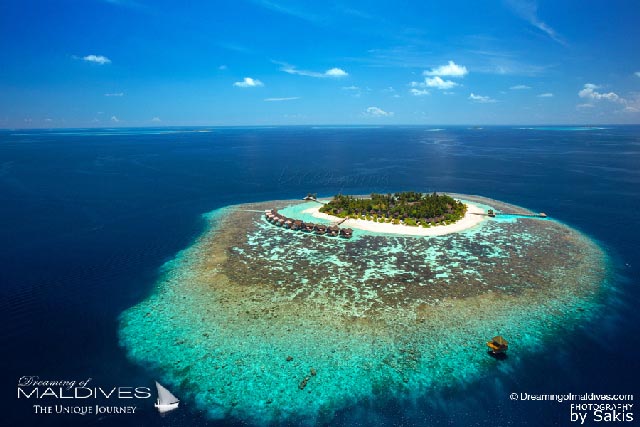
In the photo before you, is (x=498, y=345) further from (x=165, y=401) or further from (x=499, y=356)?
(x=165, y=401)

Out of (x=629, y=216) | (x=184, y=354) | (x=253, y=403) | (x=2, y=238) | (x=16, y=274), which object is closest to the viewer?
(x=253, y=403)

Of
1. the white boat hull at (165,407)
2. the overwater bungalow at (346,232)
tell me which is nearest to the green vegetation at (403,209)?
the overwater bungalow at (346,232)

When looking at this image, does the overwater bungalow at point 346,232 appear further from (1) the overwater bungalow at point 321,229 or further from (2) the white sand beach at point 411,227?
(2) the white sand beach at point 411,227

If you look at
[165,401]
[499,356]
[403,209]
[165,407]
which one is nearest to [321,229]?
[403,209]

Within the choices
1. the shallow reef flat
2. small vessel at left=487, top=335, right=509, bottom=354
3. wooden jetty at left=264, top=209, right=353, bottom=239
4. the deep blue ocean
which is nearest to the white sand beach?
the shallow reef flat

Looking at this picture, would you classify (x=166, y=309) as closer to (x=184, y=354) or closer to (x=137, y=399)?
(x=184, y=354)

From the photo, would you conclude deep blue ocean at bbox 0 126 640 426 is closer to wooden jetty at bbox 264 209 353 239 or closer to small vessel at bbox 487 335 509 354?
small vessel at bbox 487 335 509 354

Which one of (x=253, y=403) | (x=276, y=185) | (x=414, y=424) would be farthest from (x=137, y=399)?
(x=276, y=185)
